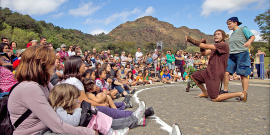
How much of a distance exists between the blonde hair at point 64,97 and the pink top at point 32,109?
286mm

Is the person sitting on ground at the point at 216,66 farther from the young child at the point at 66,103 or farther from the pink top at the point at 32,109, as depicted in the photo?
the pink top at the point at 32,109

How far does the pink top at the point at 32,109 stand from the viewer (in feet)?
6.36

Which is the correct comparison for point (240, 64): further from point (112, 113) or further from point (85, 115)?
point (85, 115)

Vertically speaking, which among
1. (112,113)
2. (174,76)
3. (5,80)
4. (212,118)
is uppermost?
(5,80)

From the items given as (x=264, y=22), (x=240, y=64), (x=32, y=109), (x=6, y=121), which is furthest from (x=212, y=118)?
(x=264, y=22)

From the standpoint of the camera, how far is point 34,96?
6.39ft

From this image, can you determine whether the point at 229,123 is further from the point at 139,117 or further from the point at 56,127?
the point at 56,127

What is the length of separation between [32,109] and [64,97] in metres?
0.46

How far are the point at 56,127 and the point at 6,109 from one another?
545 mm

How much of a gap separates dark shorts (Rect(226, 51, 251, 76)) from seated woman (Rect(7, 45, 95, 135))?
5244mm

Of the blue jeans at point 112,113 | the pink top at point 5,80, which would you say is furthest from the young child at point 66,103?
the pink top at point 5,80

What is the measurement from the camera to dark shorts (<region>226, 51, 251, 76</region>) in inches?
223

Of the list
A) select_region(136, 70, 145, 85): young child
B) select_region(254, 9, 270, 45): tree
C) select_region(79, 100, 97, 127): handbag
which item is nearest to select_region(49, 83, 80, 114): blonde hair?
select_region(79, 100, 97, 127): handbag

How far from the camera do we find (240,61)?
19.1 feet
